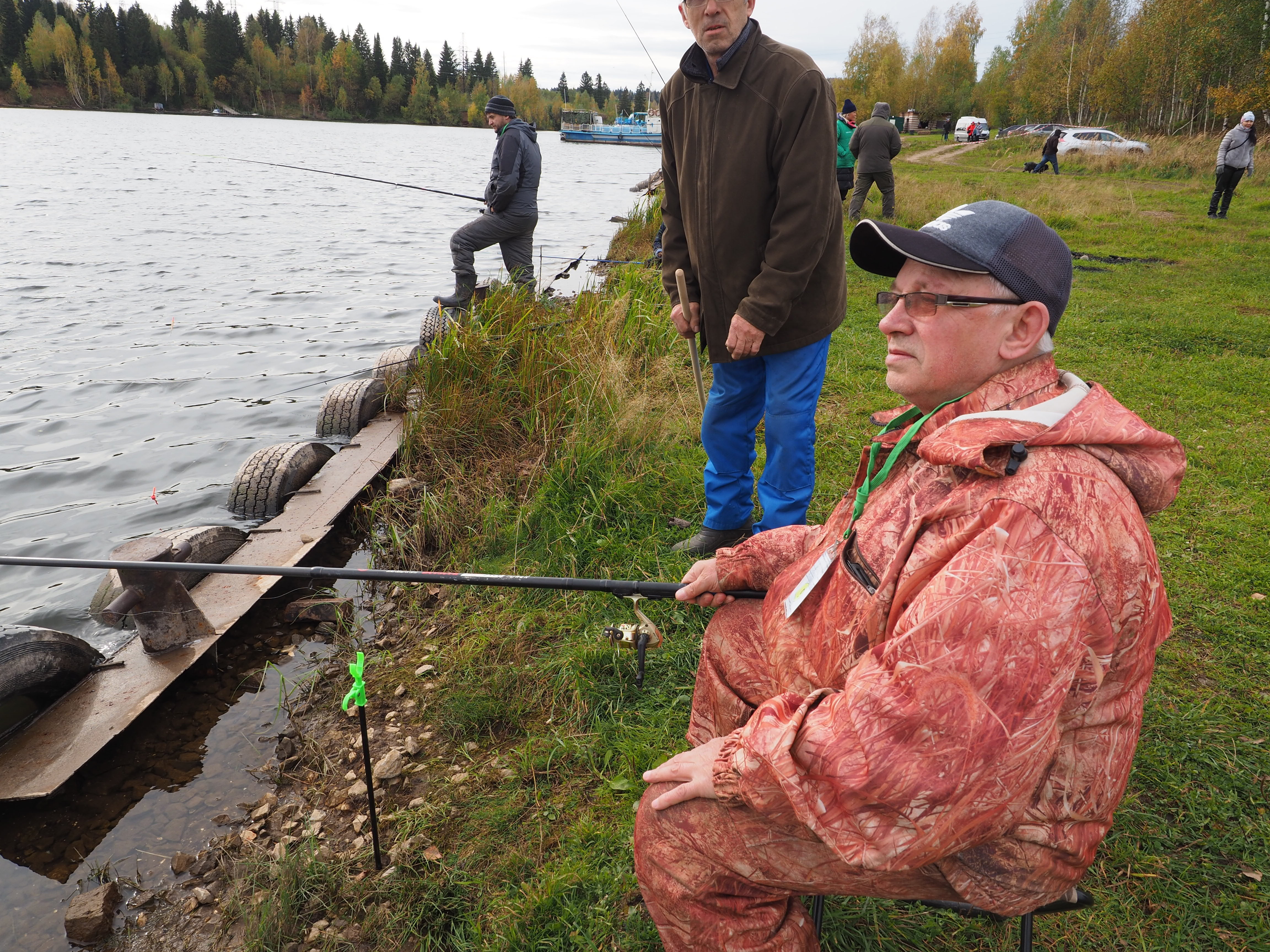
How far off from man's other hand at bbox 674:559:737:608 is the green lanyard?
1.58 ft

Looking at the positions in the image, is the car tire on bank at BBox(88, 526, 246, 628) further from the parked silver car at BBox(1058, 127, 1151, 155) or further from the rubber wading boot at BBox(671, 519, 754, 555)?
the parked silver car at BBox(1058, 127, 1151, 155)

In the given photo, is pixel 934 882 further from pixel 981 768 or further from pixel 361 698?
pixel 361 698

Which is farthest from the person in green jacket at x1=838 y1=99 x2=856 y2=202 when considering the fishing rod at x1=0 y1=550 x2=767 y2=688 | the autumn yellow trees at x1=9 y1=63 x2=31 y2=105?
the autumn yellow trees at x1=9 y1=63 x2=31 y2=105

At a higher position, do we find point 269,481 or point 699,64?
point 699,64

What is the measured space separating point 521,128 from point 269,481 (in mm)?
5140

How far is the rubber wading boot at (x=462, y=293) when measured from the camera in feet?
29.8

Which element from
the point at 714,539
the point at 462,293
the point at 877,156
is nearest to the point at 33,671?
the point at 714,539

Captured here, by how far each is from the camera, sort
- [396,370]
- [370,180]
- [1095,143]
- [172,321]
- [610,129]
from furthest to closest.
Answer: [610,129]
[1095,143]
[172,321]
[396,370]
[370,180]

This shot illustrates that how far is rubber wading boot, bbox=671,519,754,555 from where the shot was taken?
3.97m

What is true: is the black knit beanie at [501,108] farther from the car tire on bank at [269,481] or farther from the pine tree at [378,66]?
the pine tree at [378,66]

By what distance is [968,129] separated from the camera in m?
55.0

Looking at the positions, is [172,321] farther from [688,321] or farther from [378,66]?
[378,66]

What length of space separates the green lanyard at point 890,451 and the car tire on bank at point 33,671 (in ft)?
11.5

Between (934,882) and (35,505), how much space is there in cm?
722
